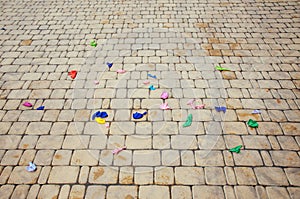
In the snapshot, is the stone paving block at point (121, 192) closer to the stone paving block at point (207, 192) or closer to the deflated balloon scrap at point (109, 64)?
the stone paving block at point (207, 192)

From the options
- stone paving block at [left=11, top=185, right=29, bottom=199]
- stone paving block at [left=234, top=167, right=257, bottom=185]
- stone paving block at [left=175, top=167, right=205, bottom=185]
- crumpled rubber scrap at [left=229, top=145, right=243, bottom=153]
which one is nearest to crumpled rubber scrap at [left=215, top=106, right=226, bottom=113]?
crumpled rubber scrap at [left=229, top=145, right=243, bottom=153]

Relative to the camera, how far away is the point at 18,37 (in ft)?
20.0

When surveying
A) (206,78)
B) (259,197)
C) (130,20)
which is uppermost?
(130,20)

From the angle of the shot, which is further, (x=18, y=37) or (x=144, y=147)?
(x=18, y=37)

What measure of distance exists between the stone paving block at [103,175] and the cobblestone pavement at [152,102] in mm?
15

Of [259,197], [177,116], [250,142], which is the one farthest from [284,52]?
[259,197]

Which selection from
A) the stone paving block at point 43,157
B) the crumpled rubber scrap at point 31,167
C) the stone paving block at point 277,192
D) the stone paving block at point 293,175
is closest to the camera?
the stone paving block at point 277,192

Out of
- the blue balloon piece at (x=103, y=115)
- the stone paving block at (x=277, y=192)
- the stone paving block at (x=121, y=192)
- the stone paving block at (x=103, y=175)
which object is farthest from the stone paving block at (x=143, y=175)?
the stone paving block at (x=277, y=192)

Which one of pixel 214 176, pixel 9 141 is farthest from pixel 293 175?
pixel 9 141

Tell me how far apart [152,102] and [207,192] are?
1.86 m

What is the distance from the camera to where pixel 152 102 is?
14.0 ft

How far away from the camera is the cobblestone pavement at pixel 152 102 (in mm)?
3193

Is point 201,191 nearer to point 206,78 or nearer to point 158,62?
point 206,78

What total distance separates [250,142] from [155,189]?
169 cm
